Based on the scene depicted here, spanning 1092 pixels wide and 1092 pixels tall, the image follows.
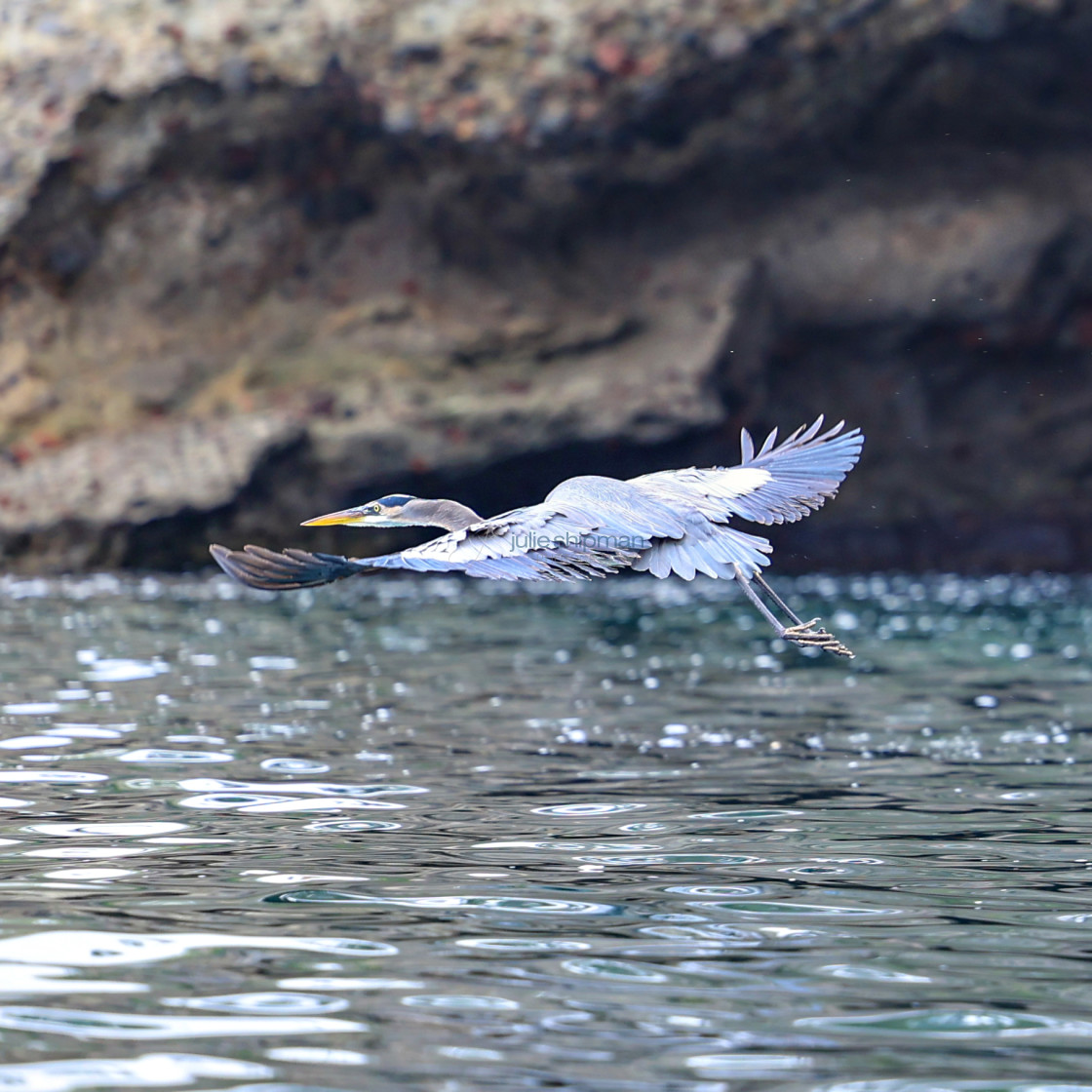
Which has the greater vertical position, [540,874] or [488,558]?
[488,558]

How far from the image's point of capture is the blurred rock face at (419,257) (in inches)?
519

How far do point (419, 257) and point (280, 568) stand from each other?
11291 millimetres

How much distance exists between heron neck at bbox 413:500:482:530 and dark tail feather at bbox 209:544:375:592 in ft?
1.16

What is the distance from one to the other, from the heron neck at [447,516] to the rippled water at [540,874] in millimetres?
855

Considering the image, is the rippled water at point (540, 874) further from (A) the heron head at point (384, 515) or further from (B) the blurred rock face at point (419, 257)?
(B) the blurred rock face at point (419, 257)

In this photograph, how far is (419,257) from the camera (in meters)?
14.3

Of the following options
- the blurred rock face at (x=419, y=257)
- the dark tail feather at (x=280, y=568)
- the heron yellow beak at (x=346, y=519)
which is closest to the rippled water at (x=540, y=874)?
the dark tail feather at (x=280, y=568)

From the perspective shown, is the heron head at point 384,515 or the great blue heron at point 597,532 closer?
the great blue heron at point 597,532

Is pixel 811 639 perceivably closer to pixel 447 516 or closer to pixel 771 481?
pixel 771 481

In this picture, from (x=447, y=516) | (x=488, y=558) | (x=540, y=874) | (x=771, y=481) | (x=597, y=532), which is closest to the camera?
(x=488, y=558)

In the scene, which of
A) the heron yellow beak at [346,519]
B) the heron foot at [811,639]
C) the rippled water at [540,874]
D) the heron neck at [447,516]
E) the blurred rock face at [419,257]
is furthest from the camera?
the blurred rock face at [419,257]

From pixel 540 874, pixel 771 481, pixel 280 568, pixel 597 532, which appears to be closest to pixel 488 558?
pixel 597 532

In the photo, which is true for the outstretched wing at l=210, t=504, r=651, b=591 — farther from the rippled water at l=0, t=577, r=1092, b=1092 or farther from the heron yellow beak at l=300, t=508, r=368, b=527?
the rippled water at l=0, t=577, r=1092, b=1092

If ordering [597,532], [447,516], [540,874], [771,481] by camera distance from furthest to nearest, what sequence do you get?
[771,481] < [540,874] < [447,516] < [597,532]
